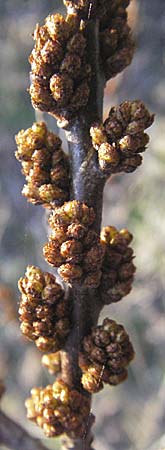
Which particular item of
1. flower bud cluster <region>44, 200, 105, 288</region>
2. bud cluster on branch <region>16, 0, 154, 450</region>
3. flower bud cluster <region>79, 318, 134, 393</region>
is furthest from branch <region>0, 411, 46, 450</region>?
flower bud cluster <region>44, 200, 105, 288</region>

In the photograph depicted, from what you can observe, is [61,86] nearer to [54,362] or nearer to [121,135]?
[121,135]

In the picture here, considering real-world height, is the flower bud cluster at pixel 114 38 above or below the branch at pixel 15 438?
above

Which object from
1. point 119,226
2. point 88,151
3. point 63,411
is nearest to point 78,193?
point 88,151

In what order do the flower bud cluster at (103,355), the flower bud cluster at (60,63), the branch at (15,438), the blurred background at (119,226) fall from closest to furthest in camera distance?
the flower bud cluster at (60,63), the flower bud cluster at (103,355), the branch at (15,438), the blurred background at (119,226)

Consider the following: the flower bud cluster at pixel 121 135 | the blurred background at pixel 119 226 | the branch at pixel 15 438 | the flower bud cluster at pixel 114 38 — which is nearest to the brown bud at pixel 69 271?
the flower bud cluster at pixel 121 135

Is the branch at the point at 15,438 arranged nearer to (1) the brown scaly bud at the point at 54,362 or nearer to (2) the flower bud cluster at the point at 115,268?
(1) the brown scaly bud at the point at 54,362

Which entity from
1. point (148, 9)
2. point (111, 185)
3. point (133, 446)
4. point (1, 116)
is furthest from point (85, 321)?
point (111, 185)

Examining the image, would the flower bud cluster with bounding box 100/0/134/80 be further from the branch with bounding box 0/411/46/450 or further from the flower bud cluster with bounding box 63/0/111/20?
the branch with bounding box 0/411/46/450
